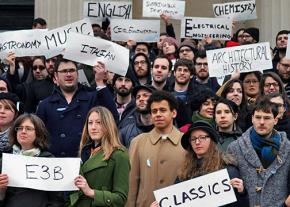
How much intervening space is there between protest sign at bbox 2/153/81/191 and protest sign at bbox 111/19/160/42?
564 cm

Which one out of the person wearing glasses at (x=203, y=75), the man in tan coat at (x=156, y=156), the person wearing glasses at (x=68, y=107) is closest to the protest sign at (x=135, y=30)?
the person wearing glasses at (x=203, y=75)

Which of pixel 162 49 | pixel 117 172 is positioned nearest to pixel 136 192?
pixel 117 172

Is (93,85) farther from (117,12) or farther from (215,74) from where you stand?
(117,12)

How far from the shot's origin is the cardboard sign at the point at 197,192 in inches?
285

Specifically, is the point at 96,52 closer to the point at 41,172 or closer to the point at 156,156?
the point at 156,156

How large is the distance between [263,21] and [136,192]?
32.8ft

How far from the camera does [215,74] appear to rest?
11023 millimetres

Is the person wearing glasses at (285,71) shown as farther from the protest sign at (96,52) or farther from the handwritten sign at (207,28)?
the handwritten sign at (207,28)

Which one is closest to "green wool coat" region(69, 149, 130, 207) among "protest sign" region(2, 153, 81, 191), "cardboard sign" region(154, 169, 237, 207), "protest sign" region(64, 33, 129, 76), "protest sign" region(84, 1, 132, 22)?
"protest sign" region(2, 153, 81, 191)

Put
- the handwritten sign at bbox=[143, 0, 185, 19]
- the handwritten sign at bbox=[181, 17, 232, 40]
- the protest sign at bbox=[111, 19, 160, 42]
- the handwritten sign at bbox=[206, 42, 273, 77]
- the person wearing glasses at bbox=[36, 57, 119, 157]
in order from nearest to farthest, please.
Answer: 1. the person wearing glasses at bbox=[36, 57, 119, 157]
2. the handwritten sign at bbox=[206, 42, 273, 77]
3. the protest sign at bbox=[111, 19, 160, 42]
4. the handwritten sign at bbox=[181, 17, 232, 40]
5. the handwritten sign at bbox=[143, 0, 185, 19]

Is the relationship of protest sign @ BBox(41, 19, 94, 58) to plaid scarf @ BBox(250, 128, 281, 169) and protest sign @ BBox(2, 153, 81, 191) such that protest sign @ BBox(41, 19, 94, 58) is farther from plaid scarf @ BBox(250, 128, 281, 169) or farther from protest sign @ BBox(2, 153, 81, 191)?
plaid scarf @ BBox(250, 128, 281, 169)

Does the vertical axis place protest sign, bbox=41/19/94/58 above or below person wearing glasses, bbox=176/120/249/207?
above

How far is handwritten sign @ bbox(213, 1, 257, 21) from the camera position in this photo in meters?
14.0

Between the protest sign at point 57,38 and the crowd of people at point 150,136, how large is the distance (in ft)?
2.26
